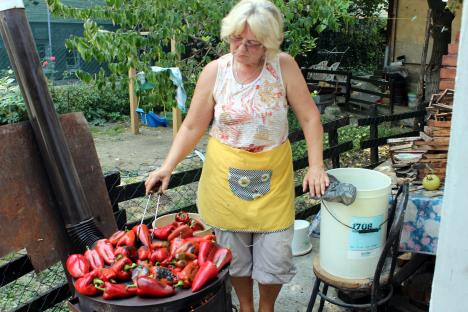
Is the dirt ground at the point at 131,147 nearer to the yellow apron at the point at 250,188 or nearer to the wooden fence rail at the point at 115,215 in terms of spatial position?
the wooden fence rail at the point at 115,215

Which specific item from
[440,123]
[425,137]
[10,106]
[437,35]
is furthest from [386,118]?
[10,106]

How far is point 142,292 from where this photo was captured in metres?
2.06

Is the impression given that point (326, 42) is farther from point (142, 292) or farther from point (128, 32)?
point (142, 292)

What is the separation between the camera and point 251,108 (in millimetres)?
2578

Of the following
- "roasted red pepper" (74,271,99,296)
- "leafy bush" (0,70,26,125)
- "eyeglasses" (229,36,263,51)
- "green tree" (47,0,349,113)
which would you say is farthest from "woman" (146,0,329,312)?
"leafy bush" (0,70,26,125)

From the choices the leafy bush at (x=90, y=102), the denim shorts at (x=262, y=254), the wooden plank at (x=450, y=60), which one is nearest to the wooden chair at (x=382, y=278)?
the denim shorts at (x=262, y=254)

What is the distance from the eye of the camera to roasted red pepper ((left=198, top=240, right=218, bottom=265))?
2307 mm

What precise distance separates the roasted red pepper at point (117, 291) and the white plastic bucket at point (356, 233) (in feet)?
4.18

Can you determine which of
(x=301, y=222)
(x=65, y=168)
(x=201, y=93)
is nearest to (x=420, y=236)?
(x=301, y=222)

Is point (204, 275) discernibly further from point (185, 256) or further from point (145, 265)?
point (145, 265)

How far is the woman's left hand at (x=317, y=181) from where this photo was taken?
8.85ft

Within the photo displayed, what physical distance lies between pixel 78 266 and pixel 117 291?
11.9 inches

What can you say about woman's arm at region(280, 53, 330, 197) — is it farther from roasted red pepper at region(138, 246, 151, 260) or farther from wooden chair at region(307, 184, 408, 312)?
roasted red pepper at region(138, 246, 151, 260)

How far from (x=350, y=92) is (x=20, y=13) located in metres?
10.9
